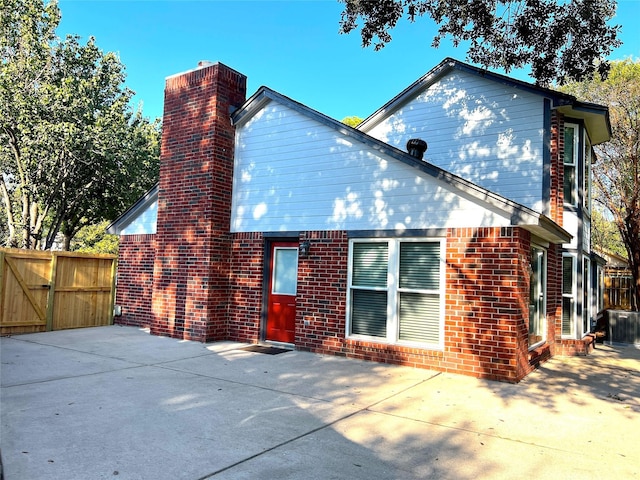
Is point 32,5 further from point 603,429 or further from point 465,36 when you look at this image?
point 603,429

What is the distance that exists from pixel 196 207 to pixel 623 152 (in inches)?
624

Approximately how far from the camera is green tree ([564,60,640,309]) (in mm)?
14773

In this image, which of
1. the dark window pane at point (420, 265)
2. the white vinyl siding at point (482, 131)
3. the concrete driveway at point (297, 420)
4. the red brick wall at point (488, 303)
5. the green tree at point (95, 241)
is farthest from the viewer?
the green tree at point (95, 241)

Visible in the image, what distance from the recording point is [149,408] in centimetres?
509

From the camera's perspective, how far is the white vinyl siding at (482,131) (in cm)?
965

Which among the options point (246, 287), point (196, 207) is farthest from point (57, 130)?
point (246, 287)

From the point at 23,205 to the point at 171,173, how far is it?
12.7 metres

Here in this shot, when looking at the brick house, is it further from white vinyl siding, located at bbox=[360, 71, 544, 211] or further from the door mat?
the door mat

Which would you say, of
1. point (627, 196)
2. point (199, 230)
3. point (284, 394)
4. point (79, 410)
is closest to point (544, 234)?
point (284, 394)

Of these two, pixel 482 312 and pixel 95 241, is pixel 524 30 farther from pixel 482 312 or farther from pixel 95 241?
pixel 95 241

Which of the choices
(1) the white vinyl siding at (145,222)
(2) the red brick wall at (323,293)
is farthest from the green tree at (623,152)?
(1) the white vinyl siding at (145,222)

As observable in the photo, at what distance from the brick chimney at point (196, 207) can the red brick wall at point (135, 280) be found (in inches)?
47.8

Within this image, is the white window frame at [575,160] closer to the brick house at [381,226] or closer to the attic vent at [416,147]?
the brick house at [381,226]

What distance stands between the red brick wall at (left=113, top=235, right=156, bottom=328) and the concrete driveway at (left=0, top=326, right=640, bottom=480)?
3650 millimetres
